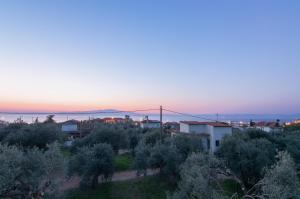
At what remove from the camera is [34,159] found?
43.3 ft

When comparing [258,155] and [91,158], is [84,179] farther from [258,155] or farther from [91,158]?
[258,155]

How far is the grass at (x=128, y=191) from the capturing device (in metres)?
19.8

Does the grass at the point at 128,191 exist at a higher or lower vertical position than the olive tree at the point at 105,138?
lower

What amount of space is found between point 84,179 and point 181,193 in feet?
36.7

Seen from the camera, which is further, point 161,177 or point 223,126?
point 223,126

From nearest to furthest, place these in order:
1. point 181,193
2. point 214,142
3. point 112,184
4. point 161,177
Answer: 1. point 181,193
2. point 112,184
3. point 161,177
4. point 214,142

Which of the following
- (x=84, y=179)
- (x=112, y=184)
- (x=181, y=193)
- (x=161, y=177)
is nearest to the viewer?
(x=181, y=193)

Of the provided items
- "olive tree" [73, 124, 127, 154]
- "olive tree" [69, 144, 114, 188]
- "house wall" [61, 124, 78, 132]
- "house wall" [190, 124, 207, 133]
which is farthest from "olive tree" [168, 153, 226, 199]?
"house wall" [61, 124, 78, 132]

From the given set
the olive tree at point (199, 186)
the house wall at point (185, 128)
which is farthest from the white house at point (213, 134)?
the olive tree at point (199, 186)

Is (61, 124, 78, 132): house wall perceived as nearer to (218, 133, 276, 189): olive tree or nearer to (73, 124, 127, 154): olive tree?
(73, 124, 127, 154): olive tree

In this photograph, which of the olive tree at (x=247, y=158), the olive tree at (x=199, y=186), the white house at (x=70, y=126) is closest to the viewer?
the olive tree at (x=199, y=186)

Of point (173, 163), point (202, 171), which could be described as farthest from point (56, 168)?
point (173, 163)

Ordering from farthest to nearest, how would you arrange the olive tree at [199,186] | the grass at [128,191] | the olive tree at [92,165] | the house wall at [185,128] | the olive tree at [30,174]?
the house wall at [185,128]
the olive tree at [92,165]
the grass at [128,191]
the olive tree at [30,174]
the olive tree at [199,186]

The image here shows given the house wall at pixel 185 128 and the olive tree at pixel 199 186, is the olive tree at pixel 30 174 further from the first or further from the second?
the house wall at pixel 185 128
